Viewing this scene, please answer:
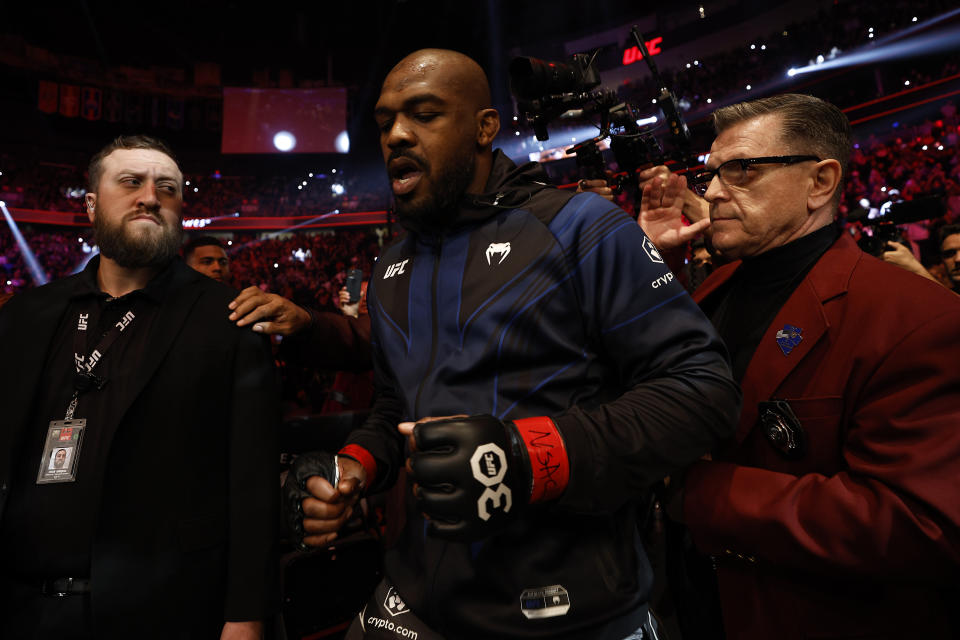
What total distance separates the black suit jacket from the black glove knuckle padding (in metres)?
1.09

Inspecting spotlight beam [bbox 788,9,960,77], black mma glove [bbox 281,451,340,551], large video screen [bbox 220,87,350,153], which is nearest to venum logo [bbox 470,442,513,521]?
black mma glove [bbox 281,451,340,551]

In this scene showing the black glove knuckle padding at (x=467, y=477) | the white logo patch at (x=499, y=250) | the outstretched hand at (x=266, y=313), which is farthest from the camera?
the outstretched hand at (x=266, y=313)

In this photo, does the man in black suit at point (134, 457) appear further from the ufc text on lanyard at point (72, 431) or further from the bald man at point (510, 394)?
the bald man at point (510, 394)

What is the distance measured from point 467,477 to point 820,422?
1023 millimetres

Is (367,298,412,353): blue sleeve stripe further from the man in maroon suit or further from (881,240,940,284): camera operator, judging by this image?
(881,240,940,284): camera operator

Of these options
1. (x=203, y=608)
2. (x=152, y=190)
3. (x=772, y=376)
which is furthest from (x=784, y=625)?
(x=152, y=190)

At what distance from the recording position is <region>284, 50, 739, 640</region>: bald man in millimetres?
968

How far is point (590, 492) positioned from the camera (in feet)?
3.21

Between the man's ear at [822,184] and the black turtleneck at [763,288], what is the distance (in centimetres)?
9

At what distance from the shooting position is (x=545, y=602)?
3.52 feet

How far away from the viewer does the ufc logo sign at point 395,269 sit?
60.9 inches

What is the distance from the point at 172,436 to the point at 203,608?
1.91 ft

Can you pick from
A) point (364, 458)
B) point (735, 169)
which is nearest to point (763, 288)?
point (735, 169)

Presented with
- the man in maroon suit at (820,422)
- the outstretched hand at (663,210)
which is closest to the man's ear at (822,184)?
the man in maroon suit at (820,422)
